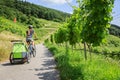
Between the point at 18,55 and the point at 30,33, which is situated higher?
the point at 30,33

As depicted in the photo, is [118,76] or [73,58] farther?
[73,58]

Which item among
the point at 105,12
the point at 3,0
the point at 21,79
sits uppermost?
the point at 3,0

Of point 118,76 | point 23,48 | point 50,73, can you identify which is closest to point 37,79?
point 50,73

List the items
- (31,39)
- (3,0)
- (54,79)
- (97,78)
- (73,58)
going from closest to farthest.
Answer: (97,78) → (54,79) → (73,58) → (31,39) → (3,0)

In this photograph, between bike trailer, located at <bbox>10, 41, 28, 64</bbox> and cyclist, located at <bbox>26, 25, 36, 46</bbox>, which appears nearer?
bike trailer, located at <bbox>10, 41, 28, 64</bbox>

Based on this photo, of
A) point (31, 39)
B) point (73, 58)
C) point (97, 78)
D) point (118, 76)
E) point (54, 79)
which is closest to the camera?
point (118, 76)

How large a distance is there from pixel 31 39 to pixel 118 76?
12.6m

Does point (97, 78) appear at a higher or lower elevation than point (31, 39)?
lower

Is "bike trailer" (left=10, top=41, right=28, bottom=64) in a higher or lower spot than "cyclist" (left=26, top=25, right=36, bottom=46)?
lower

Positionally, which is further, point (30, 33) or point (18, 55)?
point (30, 33)

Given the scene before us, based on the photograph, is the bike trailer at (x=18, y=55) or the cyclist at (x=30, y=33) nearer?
the bike trailer at (x=18, y=55)

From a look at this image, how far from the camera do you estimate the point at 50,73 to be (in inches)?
553

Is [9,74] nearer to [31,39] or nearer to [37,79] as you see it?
[37,79]

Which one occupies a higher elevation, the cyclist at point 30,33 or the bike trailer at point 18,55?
the cyclist at point 30,33
